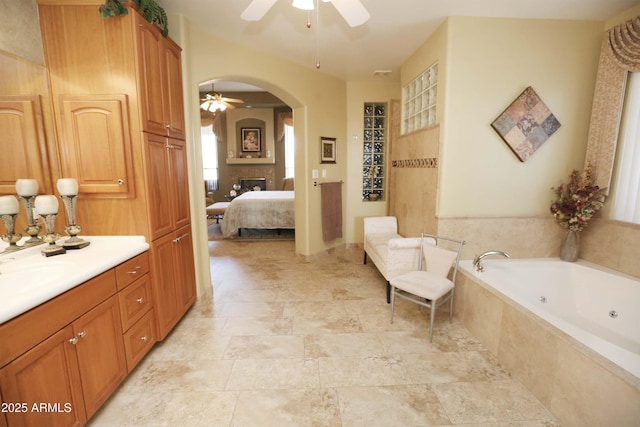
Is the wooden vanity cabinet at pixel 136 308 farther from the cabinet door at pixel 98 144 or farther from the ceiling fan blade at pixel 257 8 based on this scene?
the ceiling fan blade at pixel 257 8

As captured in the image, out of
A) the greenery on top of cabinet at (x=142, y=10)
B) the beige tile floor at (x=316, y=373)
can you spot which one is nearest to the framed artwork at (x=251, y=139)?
the beige tile floor at (x=316, y=373)

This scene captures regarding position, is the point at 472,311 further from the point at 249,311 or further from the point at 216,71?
the point at 216,71

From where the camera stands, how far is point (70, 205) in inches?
72.3

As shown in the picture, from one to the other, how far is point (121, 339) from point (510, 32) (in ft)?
13.1

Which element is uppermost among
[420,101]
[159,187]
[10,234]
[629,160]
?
[420,101]

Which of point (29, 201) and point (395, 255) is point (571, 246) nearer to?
point (395, 255)

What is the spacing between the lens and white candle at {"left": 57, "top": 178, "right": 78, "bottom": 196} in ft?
5.84

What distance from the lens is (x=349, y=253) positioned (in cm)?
470

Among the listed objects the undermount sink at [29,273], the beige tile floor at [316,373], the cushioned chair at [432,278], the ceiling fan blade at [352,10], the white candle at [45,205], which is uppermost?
the ceiling fan blade at [352,10]

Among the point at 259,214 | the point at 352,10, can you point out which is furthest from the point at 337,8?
the point at 259,214

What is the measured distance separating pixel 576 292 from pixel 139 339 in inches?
142

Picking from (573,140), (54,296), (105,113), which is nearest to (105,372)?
(54,296)

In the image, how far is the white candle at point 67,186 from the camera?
70.1 inches

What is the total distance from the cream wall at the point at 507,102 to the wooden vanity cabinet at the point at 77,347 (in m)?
2.73
